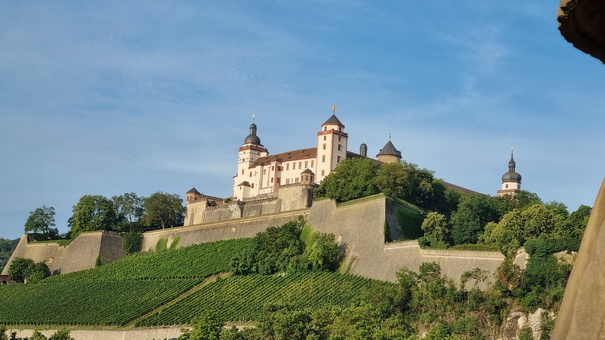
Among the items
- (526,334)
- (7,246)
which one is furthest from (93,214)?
(7,246)

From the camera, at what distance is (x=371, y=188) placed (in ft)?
202

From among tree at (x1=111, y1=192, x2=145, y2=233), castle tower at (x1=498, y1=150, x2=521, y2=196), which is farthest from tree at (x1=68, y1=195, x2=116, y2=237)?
castle tower at (x1=498, y1=150, x2=521, y2=196)

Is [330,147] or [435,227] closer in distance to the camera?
[435,227]

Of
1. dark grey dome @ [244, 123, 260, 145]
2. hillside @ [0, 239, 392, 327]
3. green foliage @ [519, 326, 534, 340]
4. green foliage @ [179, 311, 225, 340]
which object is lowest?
green foliage @ [179, 311, 225, 340]

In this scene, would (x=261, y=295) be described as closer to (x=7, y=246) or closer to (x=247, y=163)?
(x=247, y=163)

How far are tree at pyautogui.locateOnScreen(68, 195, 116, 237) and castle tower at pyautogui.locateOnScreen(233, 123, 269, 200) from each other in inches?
464

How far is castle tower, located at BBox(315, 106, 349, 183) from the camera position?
270ft

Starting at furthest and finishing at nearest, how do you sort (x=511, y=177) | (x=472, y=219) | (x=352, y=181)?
(x=511, y=177) < (x=352, y=181) < (x=472, y=219)

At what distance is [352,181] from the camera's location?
6275 centimetres

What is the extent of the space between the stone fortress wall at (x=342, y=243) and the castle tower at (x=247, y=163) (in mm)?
13236

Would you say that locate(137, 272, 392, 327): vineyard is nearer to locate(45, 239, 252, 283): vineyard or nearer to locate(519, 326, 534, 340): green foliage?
locate(45, 239, 252, 283): vineyard

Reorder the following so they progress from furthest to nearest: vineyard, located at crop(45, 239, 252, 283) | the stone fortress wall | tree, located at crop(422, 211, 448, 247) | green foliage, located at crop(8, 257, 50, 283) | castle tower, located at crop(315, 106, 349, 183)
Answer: castle tower, located at crop(315, 106, 349, 183), green foliage, located at crop(8, 257, 50, 283), vineyard, located at crop(45, 239, 252, 283), tree, located at crop(422, 211, 448, 247), the stone fortress wall

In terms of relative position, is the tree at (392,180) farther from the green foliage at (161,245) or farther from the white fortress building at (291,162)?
the green foliage at (161,245)

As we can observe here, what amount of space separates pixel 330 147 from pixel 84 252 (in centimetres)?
2239
